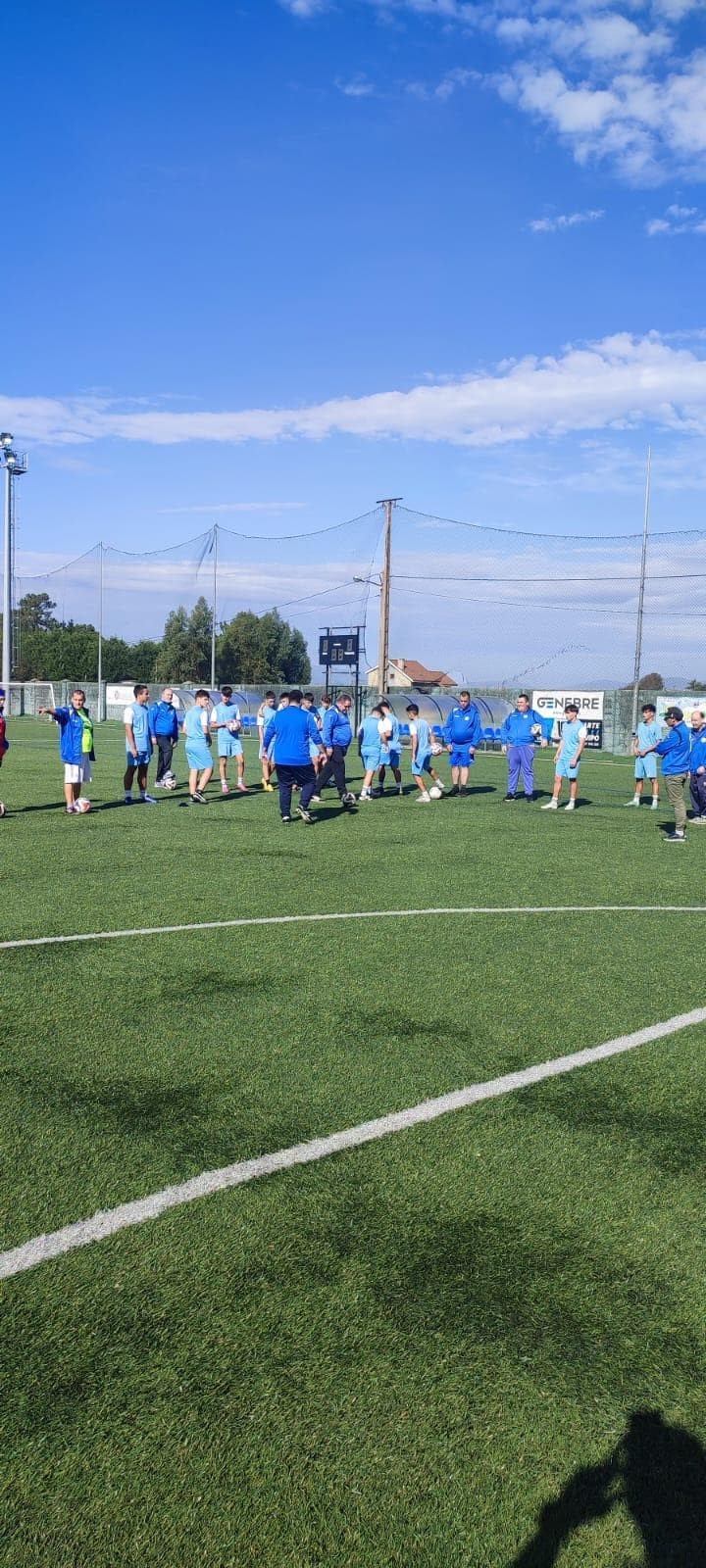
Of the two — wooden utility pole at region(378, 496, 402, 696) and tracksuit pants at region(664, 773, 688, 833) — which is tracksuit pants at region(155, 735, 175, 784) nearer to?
tracksuit pants at region(664, 773, 688, 833)

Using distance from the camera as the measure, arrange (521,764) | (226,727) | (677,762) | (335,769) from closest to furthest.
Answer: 1. (677,762)
2. (335,769)
3. (226,727)
4. (521,764)

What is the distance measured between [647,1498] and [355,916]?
635 centimetres

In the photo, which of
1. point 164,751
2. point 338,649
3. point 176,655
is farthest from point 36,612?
point 164,751

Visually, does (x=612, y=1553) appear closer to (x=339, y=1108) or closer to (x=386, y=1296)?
(x=386, y=1296)

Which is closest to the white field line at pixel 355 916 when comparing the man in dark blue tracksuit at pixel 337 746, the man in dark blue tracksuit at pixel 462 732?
the man in dark blue tracksuit at pixel 337 746

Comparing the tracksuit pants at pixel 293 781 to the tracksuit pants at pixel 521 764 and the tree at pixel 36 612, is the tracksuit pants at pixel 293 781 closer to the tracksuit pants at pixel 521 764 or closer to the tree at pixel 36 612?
the tracksuit pants at pixel 521 764

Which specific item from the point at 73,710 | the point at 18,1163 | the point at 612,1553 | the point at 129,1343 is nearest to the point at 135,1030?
the point at 18,1163

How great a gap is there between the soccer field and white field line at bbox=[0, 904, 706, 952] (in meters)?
0.22

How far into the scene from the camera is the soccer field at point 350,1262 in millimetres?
2465

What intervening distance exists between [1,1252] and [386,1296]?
47.8 inches

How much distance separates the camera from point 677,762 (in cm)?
1462

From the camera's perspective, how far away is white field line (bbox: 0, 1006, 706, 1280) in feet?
11.4

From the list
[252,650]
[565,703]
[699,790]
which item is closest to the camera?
[699,790]

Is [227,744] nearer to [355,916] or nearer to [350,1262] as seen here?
[355,916]
